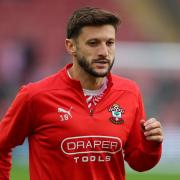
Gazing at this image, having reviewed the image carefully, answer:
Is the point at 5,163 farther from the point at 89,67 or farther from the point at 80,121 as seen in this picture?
the point at 89,67

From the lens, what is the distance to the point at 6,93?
17.6 m

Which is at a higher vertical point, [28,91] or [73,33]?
[73,33]

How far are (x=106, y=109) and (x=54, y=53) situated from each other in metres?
15.4

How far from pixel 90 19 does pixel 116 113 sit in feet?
2.07

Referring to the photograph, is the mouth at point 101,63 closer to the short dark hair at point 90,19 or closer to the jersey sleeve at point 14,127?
the short dark hair at point 90,19

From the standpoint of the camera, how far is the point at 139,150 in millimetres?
5016

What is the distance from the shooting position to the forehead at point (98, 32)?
4934 mm

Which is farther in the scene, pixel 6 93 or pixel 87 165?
pixel 6 93

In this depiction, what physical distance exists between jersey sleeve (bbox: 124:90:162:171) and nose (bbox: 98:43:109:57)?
1.66 feet

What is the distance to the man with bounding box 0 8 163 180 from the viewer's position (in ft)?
15.9

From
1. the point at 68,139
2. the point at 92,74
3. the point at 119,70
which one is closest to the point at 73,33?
the point at 92,74

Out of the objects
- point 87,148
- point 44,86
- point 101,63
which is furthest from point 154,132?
point 44,86

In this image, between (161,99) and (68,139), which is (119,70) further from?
(68,139)

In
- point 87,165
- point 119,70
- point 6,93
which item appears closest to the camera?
point 87,165
